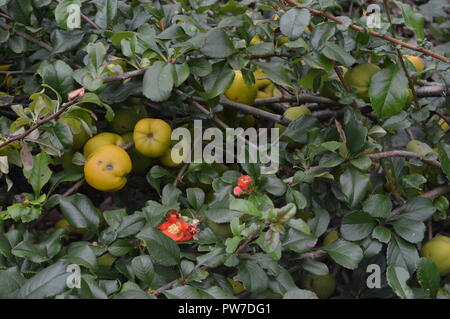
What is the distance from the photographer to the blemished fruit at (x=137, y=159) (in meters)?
1.42

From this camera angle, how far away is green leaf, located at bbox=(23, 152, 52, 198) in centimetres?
126

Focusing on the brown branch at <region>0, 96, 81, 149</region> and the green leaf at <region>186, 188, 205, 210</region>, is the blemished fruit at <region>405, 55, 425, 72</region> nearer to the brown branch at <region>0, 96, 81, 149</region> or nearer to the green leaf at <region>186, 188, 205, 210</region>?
the green leaf at <region>186, 188, 205, 210</region>

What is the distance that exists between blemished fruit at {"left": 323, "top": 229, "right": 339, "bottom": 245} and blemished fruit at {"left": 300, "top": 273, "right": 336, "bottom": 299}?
10 cm

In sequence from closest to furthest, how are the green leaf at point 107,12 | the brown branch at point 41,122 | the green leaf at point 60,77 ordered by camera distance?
the brown branch at point 41,122, the green leaf at point 60,77, the green leaf at point 107,12

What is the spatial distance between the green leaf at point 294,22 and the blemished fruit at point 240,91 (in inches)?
11.5

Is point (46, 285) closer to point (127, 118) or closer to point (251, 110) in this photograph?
point (127, 118)

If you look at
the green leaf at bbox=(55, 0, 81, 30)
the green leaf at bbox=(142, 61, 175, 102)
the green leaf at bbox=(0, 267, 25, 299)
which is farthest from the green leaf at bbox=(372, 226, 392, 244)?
the green leaf at bbox=(55, 0, 81, 30)

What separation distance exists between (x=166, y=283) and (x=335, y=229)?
492mm

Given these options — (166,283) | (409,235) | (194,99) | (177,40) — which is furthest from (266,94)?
(166,283)

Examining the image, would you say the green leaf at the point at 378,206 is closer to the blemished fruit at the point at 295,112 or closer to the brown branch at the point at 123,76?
the blemished fruit at the point at 295,112

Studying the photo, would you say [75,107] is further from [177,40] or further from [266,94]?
[266,94]

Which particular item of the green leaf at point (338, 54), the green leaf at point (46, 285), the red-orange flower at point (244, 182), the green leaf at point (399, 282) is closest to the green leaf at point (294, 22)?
the green leaf at point (338, 54)

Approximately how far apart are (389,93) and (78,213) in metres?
0.78

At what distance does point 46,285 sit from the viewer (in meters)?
0.99
